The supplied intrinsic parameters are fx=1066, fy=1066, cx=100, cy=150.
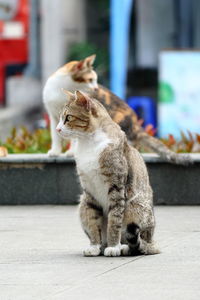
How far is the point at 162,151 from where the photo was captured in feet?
35.7

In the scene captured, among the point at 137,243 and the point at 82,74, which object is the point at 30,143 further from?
the point at 137,243

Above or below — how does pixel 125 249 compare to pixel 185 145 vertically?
above

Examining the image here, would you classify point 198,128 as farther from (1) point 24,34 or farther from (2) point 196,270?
(2) point 196,270

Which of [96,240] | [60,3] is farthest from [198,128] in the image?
[96,240]

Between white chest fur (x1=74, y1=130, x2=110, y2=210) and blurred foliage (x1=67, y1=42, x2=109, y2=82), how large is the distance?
12978 millimetres

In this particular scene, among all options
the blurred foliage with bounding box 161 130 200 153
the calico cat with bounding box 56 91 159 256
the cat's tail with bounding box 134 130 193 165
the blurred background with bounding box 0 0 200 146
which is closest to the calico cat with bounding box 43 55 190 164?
the cat's tail with bounding box 134 130 193 165

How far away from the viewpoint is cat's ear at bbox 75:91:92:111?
304 inches

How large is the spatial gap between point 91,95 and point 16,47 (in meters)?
13.2

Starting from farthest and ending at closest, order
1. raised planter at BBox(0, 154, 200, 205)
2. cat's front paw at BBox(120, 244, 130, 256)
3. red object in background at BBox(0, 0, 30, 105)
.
→ 1. red object in background at BBox(0, 0, 30, 105)
2. raised planter at BBox(0, 154, 200, 205)
3. cat's front paw at BBox(120, 244, 130, 256)

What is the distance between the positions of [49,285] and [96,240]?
49.0 inches

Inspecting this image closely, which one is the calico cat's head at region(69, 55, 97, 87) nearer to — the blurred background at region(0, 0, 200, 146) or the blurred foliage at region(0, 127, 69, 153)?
the blurred foliage at region(0, 127, 69, 153)

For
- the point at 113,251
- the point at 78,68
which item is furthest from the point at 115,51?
the point at 113,251

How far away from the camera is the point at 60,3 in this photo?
2236 cm

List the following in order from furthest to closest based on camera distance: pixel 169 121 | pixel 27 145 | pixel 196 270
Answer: pixel 169 121
pixel 27 145
pixel 196 270
